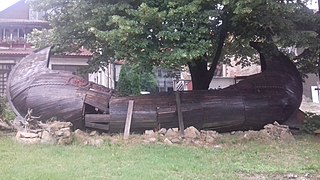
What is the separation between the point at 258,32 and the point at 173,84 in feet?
51.2

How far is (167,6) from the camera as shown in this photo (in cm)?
955

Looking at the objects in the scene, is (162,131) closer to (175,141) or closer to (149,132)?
(149,132)

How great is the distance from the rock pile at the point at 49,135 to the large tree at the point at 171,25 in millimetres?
2238

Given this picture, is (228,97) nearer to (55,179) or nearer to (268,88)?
(268,88)

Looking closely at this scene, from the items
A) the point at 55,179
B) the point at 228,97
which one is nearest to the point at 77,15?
the point at 228,97

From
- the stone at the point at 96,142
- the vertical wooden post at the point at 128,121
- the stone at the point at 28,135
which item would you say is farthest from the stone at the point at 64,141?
the vertical wooden post at the point at 128,121

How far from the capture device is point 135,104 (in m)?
11.0

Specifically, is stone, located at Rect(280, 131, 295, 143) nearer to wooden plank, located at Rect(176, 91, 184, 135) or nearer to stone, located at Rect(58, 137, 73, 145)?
wooden plank, located at Rect(176, 91, 184, 135)

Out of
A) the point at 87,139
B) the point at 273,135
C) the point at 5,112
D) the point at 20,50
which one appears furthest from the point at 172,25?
the point at 20,50

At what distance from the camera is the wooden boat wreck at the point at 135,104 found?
10.9 metres

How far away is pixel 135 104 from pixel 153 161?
367 cm

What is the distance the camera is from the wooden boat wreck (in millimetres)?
10914

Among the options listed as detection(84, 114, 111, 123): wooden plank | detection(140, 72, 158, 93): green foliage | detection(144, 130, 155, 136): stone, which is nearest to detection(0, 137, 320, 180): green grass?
detection(144, 130, 155, 136): stone

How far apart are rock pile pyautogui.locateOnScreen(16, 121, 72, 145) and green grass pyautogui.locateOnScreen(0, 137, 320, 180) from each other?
0.26 metres
